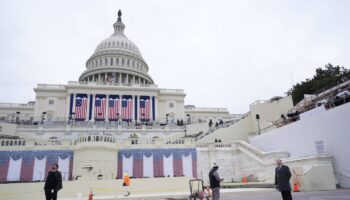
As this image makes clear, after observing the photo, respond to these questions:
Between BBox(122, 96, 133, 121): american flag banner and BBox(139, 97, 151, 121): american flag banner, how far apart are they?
2.60m

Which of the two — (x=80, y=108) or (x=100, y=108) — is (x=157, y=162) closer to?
(x=100, y=108)

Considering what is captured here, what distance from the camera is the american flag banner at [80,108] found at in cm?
5822

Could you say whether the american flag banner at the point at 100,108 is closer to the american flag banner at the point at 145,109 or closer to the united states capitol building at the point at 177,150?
the american flag banner at the point at 145,109

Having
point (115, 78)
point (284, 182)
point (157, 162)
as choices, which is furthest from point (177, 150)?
point (115, 78)

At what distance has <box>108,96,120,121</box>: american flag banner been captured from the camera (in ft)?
196

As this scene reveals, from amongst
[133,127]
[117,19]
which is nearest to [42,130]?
[133,127]

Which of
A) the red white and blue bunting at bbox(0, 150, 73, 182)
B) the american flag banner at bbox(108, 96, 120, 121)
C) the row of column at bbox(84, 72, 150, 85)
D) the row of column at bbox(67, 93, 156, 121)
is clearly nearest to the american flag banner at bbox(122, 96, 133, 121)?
the row of column at bbox(67, 93, 156, 121)

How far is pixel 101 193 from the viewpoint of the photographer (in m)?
21.1

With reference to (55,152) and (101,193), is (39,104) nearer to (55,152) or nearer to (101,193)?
(55,152)

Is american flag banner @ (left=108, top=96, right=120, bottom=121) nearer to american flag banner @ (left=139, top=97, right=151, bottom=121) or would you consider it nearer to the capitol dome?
american flag banner @ (left=139, top=97, right=151, bottom=121)

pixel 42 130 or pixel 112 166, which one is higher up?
pixel 42 130

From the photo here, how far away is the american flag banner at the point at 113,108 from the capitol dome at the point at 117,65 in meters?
15.1

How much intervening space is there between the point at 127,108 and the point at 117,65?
88.5ft

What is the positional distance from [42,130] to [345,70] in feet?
167
